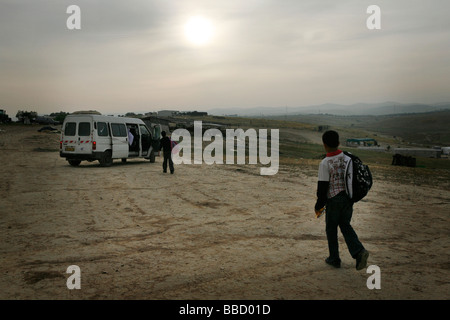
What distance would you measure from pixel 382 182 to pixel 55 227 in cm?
1306

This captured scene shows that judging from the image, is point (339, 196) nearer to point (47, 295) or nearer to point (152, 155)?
point (47, 295)

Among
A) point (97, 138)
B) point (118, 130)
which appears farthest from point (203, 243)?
point (118, 130)

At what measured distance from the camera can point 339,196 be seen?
4.88m

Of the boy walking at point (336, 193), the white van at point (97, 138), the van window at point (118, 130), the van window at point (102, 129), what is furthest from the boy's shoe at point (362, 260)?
the van window at point (118, 130)

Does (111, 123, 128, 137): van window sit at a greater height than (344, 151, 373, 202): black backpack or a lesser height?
greater

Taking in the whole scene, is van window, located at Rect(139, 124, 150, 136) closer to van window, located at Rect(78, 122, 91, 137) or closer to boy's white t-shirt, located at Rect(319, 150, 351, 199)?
van window, located at Rect(78, 122, 91, 137)

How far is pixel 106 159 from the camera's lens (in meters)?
16.6

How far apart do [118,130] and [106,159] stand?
151 cm

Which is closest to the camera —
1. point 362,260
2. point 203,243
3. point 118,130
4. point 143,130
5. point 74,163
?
point 362,260

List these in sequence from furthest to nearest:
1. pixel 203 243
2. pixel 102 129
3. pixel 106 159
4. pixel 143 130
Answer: pixel 143 130 → pixel 106 159 → pixel 102 129 → pixel 203 243

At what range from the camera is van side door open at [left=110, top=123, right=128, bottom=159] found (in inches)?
662

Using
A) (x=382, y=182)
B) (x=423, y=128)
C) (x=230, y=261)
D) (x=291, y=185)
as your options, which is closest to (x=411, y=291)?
(x=230, y=261)

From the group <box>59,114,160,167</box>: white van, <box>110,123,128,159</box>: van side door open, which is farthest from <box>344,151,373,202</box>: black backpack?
<box>110,123,128,159</box>: van side door open

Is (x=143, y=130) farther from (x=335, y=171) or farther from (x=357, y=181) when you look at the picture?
(x=357, y=181)
